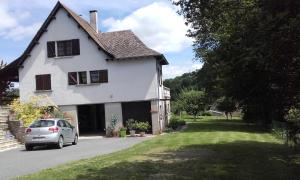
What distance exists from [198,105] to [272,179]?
4871cm

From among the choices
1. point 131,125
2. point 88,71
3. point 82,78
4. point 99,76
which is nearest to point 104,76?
point 99,76

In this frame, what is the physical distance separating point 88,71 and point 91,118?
706 centimetres

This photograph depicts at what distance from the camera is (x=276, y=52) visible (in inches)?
454

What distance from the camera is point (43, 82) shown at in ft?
132

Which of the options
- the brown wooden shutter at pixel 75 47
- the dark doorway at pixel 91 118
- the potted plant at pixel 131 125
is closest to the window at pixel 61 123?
the potted plant at pixel 131 125

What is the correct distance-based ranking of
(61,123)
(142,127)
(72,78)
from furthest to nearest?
1. (72,78)
2. (142,127)
3. (61,123)

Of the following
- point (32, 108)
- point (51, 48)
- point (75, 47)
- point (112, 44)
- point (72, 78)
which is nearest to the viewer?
point (32, 108)

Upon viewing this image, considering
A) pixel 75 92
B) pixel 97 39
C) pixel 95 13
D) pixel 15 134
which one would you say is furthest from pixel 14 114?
pixel 95 13

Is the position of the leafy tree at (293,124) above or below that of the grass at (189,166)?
above

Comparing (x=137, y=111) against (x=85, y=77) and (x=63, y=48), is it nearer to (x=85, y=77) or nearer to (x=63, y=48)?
(x=85, y=77)

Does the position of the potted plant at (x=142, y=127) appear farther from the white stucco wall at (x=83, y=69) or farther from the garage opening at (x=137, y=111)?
the garage opening at (x=137, y=111)

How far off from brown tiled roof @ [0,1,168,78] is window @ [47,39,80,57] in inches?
47.1

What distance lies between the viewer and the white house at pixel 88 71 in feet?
125

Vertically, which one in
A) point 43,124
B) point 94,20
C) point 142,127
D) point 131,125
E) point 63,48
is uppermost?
point 94,20
